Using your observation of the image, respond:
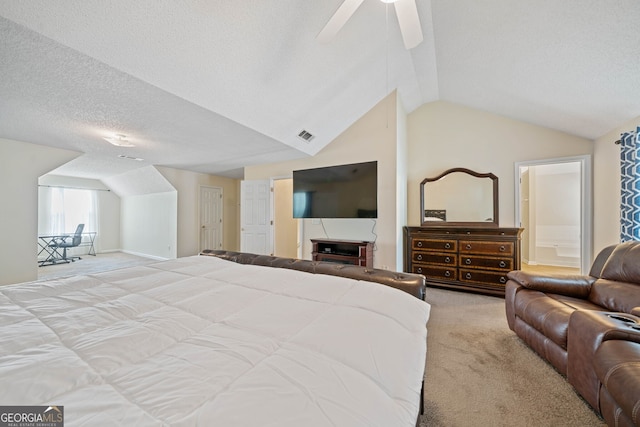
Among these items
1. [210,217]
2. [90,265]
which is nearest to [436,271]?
[210,217]

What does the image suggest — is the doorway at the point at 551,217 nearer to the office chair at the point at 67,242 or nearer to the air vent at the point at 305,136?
the air vent at the point at 305,136

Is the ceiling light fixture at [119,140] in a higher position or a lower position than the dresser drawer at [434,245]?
higher

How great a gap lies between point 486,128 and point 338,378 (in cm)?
451

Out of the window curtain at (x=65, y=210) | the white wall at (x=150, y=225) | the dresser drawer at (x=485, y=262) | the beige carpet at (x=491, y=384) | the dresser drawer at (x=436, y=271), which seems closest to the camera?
the beige carpet at (x=491, y=384)

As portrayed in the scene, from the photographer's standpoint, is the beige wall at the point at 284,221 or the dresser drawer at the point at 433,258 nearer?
the dresser drawer at the point at 433,258

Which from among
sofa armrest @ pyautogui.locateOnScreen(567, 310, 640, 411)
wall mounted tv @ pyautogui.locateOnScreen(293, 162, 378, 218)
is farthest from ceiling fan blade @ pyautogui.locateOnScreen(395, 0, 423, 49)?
sofa armrest @ pyautogui.locateOnScreen(567, 310, 640, 411)

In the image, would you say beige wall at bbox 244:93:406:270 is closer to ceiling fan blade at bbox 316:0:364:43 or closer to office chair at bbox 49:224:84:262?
ceiling fan blade at bbox 316:0:364:43

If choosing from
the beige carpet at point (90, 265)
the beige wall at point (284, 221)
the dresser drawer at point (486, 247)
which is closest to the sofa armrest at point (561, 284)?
the dresser drawer at point (486, 247)

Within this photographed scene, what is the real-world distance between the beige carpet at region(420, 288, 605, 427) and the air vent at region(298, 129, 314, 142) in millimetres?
3147

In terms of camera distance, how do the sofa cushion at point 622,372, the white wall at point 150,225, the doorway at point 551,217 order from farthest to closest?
the white wall at point 150,225 < the doorway at point 551,217 < the sofa cushion at point 622,372

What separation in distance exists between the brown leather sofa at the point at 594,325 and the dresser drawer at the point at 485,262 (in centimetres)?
115

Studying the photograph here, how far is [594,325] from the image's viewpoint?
4.20ft

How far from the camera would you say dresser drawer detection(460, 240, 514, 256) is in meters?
3.24

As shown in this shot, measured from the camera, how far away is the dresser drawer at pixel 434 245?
11.7ft
